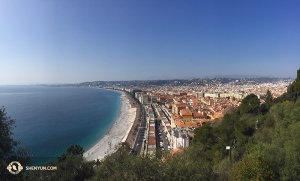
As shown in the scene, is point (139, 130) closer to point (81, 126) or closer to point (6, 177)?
point (81, 126)

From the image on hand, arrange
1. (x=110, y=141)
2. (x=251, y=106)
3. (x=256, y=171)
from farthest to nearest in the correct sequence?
(x=110, y=141) < (x=251, y=106) < (x=256, y=171)

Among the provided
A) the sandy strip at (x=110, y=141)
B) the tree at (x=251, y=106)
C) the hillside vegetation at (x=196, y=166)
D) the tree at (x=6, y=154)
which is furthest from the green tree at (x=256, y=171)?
the tree at (x=251, y=106)

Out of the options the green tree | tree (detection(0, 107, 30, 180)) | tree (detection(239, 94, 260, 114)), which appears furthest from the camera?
tree (detection(239, 94, 260, 114))

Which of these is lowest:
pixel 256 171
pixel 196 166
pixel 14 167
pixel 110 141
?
pixel 110 141

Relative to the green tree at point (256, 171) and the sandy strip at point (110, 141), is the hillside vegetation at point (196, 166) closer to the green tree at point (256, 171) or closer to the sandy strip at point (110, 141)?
the green tree at point (256, 171)

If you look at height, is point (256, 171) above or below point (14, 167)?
below

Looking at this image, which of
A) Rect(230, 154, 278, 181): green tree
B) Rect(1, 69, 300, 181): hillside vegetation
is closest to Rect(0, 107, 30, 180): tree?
Rect(1, 69, 300, 181): hillside vegetation

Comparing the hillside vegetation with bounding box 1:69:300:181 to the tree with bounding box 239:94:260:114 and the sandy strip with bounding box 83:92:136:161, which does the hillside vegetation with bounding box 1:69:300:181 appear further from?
the tree with bounding box 239:94:260:114

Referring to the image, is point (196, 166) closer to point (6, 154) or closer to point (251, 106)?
point (6, 154)

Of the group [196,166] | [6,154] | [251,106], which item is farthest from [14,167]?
[251,106]
